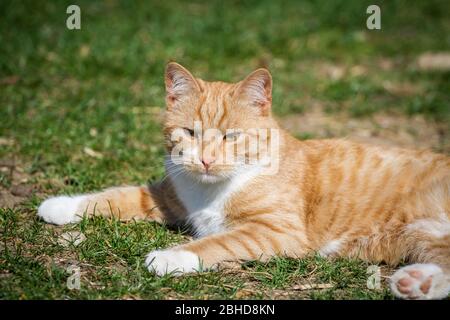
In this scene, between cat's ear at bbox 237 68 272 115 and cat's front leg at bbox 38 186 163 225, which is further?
cat's front leg at bbox 38 186 163 225

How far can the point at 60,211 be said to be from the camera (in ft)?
12.7

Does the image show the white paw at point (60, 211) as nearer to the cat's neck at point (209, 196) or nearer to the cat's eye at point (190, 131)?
the cat's neck at point (209, 196)

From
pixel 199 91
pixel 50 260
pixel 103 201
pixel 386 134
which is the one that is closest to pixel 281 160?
pixel 199 91

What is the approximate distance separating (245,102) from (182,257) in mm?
1052

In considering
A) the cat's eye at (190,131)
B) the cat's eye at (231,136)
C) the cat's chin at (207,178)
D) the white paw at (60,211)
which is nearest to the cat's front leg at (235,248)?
the cat's chin at (207,178)

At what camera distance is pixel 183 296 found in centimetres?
312

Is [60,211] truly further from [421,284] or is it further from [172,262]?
[421,284]

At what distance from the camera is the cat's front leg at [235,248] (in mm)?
3275

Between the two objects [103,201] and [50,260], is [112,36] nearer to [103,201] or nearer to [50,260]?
[103,201]

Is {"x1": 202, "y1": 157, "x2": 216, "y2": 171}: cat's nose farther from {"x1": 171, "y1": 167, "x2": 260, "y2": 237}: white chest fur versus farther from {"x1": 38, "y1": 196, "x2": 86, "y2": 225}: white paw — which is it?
{"x1": 38, "y1": 196, "x2": 86, "y2": 225}: white paw

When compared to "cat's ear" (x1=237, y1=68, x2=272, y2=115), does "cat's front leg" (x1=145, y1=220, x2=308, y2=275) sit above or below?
below

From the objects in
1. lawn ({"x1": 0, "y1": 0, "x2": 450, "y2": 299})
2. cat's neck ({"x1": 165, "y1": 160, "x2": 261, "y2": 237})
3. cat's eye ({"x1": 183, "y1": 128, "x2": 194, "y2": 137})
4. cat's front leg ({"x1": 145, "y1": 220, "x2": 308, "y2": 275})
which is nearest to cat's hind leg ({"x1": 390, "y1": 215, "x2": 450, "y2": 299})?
lawn ({"x1": 0, "y1": 0, "x2": 450, "y2": 299})

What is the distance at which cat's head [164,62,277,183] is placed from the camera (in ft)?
11.8

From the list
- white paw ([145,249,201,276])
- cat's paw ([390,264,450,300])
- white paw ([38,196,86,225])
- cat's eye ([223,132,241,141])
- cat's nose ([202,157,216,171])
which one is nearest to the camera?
cat's paw ([390,264,450,300])
